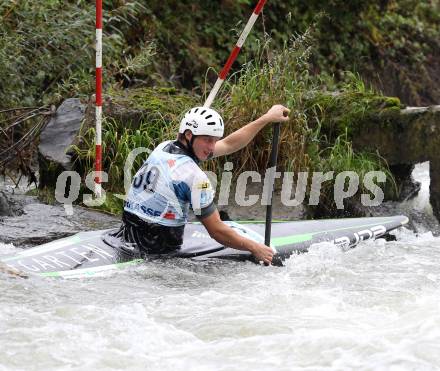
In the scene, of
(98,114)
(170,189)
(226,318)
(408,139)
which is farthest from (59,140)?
(226,318)

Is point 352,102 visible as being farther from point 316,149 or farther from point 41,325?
point 41,325

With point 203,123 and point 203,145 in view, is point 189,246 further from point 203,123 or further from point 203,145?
point 203,123

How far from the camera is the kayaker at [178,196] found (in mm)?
5305

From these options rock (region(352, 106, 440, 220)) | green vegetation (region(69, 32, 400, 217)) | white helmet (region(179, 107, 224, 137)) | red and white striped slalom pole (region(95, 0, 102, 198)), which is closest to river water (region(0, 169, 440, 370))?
white helmet (region(179, 107, 224, 137))

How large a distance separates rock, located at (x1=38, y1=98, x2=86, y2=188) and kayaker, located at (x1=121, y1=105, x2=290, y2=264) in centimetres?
194

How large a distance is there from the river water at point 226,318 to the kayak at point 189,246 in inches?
3.9

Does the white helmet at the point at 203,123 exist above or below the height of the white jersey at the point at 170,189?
above

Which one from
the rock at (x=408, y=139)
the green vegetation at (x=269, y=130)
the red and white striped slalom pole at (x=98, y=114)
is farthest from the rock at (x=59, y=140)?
the rock at (x=408, y=139)

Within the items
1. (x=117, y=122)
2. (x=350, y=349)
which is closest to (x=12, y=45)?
(x=117, y=122)

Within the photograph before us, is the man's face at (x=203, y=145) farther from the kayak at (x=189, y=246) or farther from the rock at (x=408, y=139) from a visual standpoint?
the rock at (x=408, y=139)

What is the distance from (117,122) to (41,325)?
3.58 metres

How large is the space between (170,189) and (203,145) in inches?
13.2

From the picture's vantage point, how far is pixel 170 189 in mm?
5367

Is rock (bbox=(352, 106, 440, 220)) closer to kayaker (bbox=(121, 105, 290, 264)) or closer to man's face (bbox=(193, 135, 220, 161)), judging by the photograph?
kayaker (bbox=(121, 105, 290, 264))
